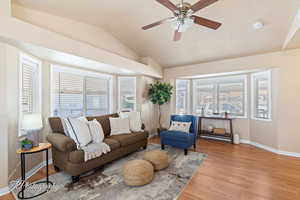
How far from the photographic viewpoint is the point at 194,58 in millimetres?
4523

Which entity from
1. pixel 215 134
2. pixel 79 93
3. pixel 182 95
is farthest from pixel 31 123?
pixel 215 134

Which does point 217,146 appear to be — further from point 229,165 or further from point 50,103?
point 50,103

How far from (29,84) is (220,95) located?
540 centimetres

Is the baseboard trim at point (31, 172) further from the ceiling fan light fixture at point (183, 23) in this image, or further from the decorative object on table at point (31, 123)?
the ceiling fan light fixture at point (183, 23)

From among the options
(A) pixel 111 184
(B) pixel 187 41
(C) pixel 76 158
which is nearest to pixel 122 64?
(B) pixel 187 41

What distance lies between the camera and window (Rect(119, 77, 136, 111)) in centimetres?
480

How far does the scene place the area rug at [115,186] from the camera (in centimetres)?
198

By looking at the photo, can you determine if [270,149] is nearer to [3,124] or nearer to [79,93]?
[79,93]

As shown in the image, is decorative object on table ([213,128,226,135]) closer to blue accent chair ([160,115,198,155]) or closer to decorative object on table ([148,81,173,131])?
blue accent chair ([160,115,198,155])

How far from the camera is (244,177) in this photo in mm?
2475

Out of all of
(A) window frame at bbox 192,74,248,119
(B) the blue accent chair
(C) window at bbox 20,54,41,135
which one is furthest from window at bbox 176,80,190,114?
(C) window at bbox 20,54,41,135

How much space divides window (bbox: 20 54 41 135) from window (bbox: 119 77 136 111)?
2309 millimetres

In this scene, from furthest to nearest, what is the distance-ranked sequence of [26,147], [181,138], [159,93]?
[159,93]
[181,138]
[26,147]

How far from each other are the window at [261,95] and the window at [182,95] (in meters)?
2.12
